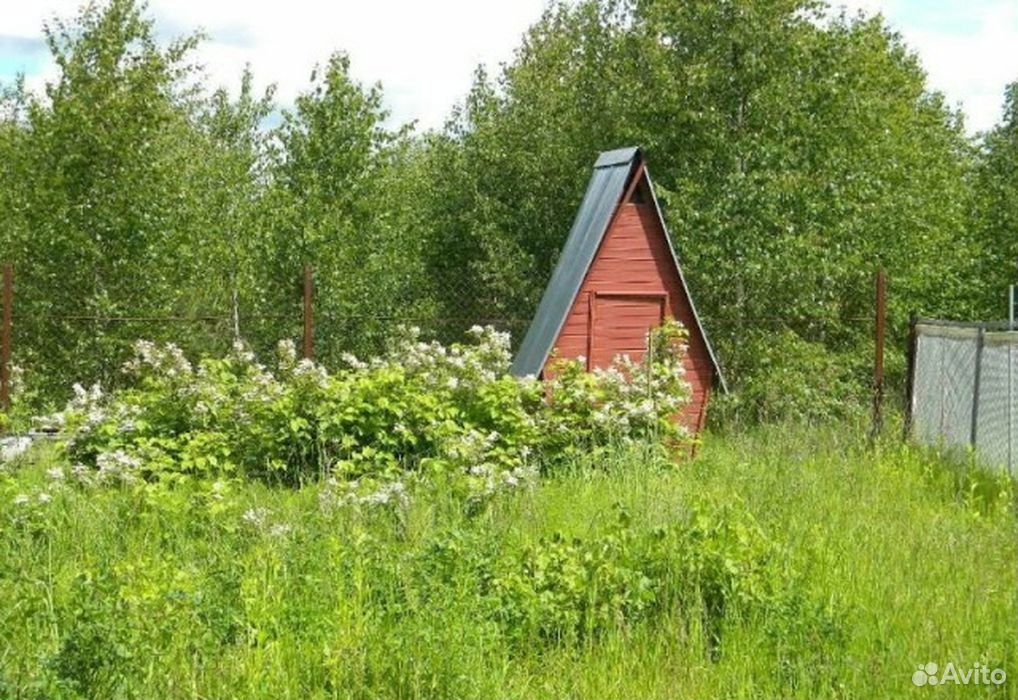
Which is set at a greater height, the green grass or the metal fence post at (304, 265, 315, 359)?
the metal fence post at (304, 265, 315, 359)

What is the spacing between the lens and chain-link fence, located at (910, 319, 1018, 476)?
32.9 feet

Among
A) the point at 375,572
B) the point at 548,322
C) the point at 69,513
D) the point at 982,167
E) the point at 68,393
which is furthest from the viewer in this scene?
the point at 982,167

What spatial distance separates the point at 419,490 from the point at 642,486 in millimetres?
1517

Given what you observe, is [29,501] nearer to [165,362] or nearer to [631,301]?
[165,362]

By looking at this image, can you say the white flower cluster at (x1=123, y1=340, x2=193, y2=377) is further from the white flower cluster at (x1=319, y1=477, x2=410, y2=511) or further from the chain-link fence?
the chain-link fence

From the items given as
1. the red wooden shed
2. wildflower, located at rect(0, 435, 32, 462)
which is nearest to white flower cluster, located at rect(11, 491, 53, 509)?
wildflower, located at rect(0, 435, 32, 462)

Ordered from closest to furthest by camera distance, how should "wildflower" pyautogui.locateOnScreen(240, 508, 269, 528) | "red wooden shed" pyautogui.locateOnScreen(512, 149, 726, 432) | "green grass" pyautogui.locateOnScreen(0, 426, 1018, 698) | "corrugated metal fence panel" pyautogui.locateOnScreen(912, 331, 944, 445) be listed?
"green grass" pyautogui.locateOnScreen(0, 426, 1018, 698), "wildflower" pyautogui.locateOnScreen(240, 508, 269, 528), "red wooden shed" pyautogui.locateOnScreen(512, 149, 726, 432), "corrugated metal fence panel" pyautogui.locateOnScreen(912, 331, 944, 445)

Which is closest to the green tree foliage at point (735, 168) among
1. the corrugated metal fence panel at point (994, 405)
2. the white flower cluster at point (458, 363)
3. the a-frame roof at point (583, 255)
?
the a-frame roof at point (583, 255)

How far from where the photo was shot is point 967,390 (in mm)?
11172

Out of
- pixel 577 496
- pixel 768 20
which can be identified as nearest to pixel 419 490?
pixel 577 496

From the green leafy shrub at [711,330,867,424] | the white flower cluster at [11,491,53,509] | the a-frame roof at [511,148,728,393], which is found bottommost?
the green leafy shrub at [711,330,867,424]

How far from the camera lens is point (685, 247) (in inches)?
643

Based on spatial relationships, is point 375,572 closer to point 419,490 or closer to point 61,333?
point 419,490

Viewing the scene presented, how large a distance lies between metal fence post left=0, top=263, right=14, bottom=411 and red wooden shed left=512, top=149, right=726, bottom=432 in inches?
196
